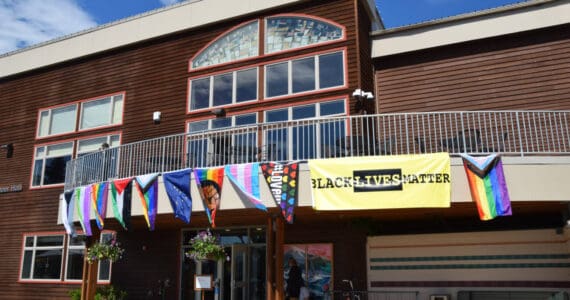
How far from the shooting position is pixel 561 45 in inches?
544

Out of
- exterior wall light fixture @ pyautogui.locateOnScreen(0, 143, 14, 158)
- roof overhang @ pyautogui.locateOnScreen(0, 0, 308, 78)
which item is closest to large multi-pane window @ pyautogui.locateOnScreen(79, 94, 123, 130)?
roof overhang @ pyautogui.locateOnScreen(0, 0, 308, 78)

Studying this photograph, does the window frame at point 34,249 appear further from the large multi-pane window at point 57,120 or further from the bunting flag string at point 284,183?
the bunting flag string at point 284,183

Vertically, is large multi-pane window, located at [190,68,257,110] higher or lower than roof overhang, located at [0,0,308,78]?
lower

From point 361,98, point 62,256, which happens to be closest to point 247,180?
point 361,98

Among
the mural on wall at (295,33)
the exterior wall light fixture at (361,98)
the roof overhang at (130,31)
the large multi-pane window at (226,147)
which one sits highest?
the roof overhang at (130,31)

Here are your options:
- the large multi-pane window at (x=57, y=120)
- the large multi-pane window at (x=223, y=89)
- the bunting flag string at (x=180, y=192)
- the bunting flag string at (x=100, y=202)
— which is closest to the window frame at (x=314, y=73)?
the large multi-pane window at (x=223, y=89)

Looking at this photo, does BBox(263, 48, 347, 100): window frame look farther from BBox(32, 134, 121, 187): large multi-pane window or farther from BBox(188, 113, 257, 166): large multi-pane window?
BBox(32, 134, 121, 187): large multi-pane window

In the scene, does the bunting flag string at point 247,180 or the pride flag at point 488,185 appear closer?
the pride flag at point 488,185

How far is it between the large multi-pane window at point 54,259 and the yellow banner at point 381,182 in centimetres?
1000

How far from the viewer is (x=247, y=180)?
462 inches

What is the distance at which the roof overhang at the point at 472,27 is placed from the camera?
1384 centimetres

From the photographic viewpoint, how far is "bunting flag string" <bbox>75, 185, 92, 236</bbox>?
1426 centimetres

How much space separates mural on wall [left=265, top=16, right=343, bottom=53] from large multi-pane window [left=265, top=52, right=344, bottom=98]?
570 mm

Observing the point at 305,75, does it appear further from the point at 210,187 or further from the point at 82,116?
the point at 82,116
